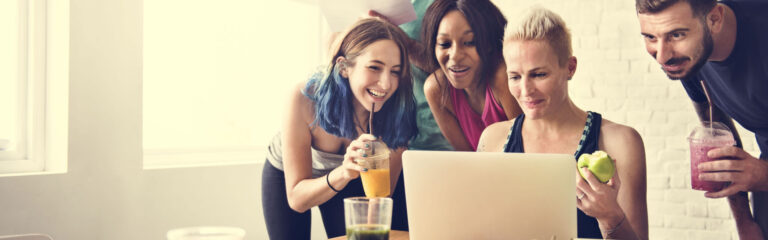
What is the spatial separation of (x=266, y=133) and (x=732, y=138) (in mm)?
2933

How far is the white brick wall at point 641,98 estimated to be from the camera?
2825 mm

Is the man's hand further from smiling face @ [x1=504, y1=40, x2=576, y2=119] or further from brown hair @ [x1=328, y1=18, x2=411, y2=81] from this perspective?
brown hair @ [x1=328, y1=18, x2=411, y2=81]

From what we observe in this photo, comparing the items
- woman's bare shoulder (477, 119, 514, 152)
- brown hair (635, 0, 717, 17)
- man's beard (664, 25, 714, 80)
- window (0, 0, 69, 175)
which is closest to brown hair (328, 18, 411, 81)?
woman's bare shoulder (477, 119, 514, 152)

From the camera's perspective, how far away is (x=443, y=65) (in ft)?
10.2

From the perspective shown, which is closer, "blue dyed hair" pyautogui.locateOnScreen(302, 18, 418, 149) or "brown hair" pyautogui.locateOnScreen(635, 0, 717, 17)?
"brown hair" pyautogui.locateOnScreen(635, 0, 717, 17)

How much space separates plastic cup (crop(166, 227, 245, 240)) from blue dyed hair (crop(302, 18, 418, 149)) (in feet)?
6.17

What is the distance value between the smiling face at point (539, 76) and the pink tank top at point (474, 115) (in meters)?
0.17

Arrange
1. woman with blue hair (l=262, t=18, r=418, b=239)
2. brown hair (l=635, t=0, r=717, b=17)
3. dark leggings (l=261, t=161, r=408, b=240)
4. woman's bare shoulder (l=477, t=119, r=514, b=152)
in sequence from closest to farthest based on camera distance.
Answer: brown hair (l=635, t=0, r=717, b=17) → woman's bare shoulder (l=477, t=119, r=514, b=152) → woman with blue hair (l=262, t=18, r=418, b=239) → dark leggings (l=261, t=161, r=408, b=240)

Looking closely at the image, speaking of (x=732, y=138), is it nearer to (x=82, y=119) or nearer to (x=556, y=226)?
(x=556, y=226)

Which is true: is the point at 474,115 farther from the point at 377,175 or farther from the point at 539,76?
the point at 377,175

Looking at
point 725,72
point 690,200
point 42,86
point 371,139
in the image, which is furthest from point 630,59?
point 42,86

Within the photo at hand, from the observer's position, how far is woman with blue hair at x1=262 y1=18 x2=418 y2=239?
10.4 ft

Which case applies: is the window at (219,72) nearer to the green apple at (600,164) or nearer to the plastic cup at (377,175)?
the plastic cup at (377,175)

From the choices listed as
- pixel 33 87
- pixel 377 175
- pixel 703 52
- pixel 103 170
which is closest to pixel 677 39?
pixel 703 52
